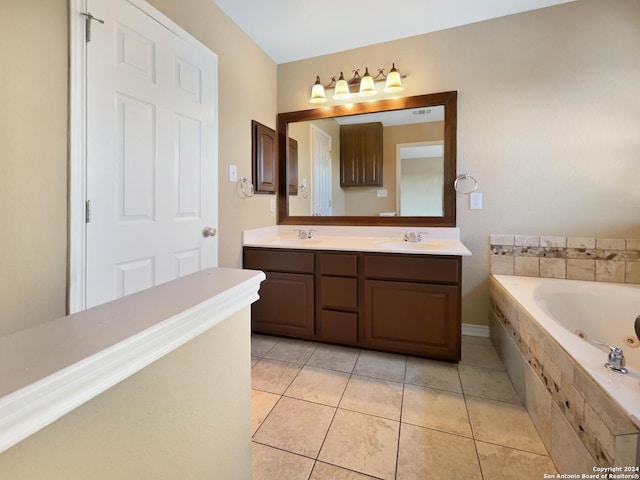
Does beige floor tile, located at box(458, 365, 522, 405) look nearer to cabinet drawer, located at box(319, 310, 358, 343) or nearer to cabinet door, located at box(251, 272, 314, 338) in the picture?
cabinet drawer, located at box(319, 310, 358, 343)

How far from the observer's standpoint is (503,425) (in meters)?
1.39

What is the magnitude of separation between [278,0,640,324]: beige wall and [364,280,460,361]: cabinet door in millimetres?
601

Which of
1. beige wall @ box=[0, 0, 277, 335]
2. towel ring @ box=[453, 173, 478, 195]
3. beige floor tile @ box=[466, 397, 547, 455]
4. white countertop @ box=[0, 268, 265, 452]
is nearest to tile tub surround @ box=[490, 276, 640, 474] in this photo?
beige floor tile @ box=[466, 397, 547, 455]

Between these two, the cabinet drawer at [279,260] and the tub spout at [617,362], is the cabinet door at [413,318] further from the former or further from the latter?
the tub spout at [617,362]

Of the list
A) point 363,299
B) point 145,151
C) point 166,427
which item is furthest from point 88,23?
point 363,299

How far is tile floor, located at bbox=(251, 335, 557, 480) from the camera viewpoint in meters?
1.18

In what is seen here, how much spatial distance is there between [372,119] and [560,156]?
1390mm

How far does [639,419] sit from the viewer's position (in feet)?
2.49

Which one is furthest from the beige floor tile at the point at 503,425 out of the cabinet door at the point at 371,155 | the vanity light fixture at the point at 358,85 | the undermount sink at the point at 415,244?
the vanity light fixture at the point at 358,85

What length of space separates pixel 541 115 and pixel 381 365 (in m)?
2.07

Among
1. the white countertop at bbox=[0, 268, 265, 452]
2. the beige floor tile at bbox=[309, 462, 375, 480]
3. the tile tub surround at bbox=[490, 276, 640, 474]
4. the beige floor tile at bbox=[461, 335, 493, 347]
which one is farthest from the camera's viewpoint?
the beige floor tile at bbox=[461, 335, 493, 347]

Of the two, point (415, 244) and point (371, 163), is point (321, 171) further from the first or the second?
point (415, 244)

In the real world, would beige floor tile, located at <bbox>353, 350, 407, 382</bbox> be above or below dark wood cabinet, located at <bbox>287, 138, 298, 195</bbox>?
below

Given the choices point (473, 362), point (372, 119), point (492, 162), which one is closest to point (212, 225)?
point (372, 119)
